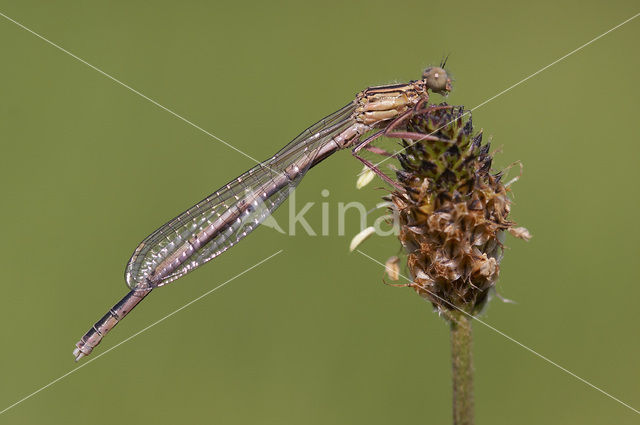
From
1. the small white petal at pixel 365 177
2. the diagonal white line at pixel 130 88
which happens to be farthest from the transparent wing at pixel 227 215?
the diagonal white line at pixel 130 88

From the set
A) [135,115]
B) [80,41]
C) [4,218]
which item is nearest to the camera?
[4,218]

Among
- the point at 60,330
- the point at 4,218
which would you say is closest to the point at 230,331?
the point at 60,330

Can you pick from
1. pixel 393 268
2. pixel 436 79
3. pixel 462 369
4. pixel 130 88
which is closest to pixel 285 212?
pixel 436 79

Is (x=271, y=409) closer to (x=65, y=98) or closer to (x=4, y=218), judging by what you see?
(x=4, y=218)

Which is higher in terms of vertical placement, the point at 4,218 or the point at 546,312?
the point at 546,312

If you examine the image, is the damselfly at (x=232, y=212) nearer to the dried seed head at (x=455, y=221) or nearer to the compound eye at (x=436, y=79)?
the compound eye at (x=436, y=79)

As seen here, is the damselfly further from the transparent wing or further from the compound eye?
the compound eye

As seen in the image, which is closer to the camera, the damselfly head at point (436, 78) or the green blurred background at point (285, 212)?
the damselfly head at point (436, 78)

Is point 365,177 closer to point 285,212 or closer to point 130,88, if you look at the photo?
point 285,212
